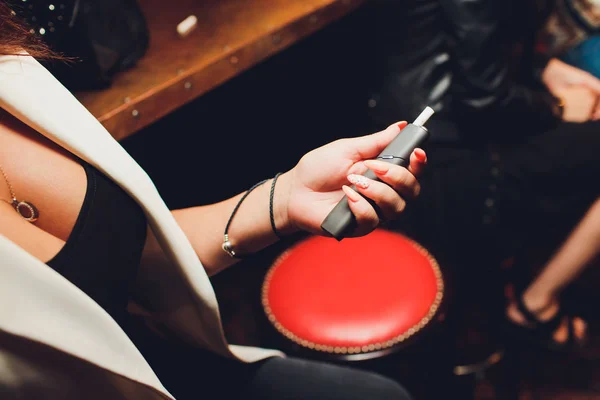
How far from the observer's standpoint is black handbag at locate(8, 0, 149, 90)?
1155 mm

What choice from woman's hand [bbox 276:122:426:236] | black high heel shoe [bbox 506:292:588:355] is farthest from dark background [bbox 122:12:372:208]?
black high heel shoe [bbox 506:292:588:355]

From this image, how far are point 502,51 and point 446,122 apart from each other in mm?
259

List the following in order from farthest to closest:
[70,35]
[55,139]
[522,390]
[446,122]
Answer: [522,390]
[446,122]
[70,35]
[55,139]

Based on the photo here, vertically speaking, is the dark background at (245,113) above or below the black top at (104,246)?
below

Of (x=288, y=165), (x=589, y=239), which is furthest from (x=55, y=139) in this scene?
(x=589, y=239)

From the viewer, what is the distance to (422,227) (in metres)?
1.78

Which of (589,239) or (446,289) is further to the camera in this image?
(589,239)

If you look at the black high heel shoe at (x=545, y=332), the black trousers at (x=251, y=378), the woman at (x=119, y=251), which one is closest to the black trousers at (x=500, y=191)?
the black high heel shoe at (x=545, y=332)

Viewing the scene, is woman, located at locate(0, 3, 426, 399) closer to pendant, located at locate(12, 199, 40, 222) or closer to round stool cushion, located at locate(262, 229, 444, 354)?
pendant, located at locate(12, 199, 40, 222)

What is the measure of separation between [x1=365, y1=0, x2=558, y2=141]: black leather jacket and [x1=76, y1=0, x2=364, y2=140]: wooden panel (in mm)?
264

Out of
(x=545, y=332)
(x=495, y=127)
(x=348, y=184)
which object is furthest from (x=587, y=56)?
(x=348, y=184)

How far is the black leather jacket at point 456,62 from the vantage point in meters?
1.41

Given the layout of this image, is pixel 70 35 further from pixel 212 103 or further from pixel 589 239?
pixel 589 239

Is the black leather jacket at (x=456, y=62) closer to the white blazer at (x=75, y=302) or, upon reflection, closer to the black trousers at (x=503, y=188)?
the black trousers at (x=503, y=188)
